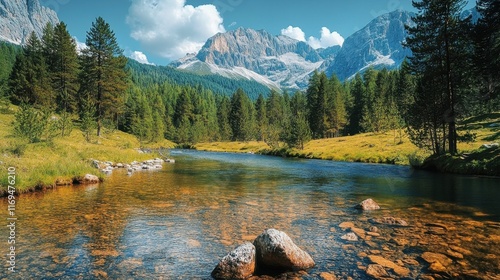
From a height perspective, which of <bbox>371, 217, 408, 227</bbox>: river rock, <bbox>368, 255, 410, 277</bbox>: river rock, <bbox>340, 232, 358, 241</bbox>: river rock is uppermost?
<bbox>371, 217, 408, 227</bbox>: river rock

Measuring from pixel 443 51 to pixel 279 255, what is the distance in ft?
130

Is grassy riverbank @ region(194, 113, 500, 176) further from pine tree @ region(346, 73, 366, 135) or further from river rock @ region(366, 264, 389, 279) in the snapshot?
pine tree @ region(346, 73, 366, 135)

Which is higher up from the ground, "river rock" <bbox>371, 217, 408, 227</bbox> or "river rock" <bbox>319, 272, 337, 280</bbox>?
"river rock" <bbox>371, 217, 408, 227</bbox>

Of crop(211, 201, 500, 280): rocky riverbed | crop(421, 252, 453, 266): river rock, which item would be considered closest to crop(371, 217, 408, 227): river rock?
crop(211, 201, 500, 280): rocky riverbed

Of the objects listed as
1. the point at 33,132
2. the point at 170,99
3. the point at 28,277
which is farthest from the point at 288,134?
the point at 170,99

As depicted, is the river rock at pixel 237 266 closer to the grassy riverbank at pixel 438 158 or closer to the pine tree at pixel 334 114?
the grassy riverbank at pixel 438 158

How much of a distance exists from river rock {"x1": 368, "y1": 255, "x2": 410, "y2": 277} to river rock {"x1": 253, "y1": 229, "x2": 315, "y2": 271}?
2.04m

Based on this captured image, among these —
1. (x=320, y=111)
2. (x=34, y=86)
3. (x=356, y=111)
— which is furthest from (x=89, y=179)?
(x=356, y=111)

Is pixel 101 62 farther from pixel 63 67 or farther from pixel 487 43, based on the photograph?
pixel 487 43

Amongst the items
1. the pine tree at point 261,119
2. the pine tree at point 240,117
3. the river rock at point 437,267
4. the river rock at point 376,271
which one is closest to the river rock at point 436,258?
the river rock at point 437,267

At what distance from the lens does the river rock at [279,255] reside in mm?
8984

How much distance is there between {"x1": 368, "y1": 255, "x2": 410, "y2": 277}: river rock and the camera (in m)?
8.73

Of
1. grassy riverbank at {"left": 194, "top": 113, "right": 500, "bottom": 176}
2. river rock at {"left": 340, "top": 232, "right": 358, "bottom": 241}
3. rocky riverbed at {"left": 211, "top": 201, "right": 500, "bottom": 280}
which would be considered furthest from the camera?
grassy riverbank at {"left": 194, "top": 113, "right": 500, "bottom": 176}

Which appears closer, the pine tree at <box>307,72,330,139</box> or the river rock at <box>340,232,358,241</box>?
the river rock at <box>340,232,358,241</box>
